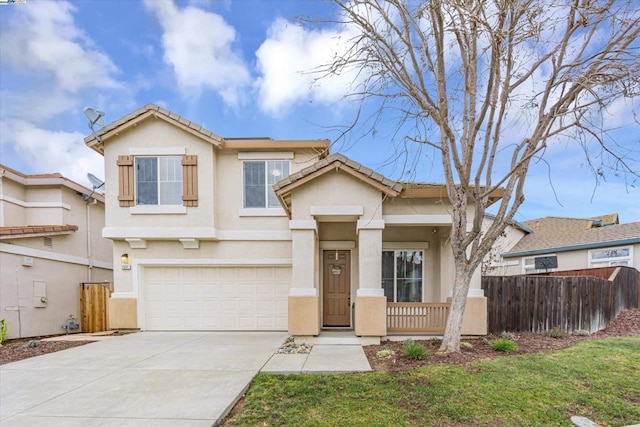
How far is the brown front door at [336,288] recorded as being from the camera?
9.55 m

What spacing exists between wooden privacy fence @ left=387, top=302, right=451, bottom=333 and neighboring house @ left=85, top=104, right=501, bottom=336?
1.10 meters

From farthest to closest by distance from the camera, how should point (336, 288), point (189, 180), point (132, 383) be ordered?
point (336, 288)
point (189, 180)
point (132, 383)

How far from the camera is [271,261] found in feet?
32.2

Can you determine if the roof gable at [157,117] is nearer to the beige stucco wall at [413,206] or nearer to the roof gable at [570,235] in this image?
the beige stucco wall at [413,206]

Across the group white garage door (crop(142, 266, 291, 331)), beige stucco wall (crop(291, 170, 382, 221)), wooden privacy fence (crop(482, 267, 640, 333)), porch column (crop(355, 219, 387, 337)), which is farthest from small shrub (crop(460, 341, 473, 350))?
white garage door (crop(142, 266, 291, 331))

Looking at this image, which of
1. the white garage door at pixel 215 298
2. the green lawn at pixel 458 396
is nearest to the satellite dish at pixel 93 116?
the white garage door at pixel 215 298

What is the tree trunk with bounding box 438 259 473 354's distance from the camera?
20.2 feet

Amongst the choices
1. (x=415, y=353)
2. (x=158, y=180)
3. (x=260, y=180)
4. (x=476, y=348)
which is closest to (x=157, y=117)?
(x=158, y=180)

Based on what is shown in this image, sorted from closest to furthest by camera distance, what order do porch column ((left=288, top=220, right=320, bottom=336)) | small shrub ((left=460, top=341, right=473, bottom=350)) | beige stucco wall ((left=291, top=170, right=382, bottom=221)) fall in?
small shrub ((left=460, top=341, right=473, bottom=350)) → porch column ((left=288, top=220, right=320, bottom=336)) → beige stucco wall ((left=291, top=170, right=382, bottom=221))

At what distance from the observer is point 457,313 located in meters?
6.19

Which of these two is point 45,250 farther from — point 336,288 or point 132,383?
point 336,288

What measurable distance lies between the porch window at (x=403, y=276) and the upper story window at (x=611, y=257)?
1204 cm

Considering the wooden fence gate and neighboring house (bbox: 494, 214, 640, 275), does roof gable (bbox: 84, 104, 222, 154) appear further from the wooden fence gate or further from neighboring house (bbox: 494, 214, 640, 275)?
neighboring house (bbox: 494, 214, 640, 275)

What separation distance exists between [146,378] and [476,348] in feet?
20.1
